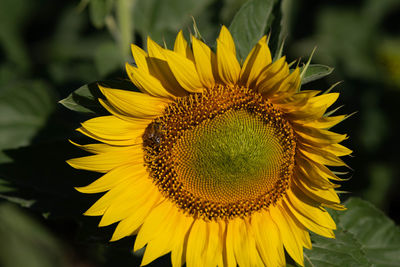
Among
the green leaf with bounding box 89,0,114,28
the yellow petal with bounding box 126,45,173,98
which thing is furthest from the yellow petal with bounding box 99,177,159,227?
the green leaf with bounding box 89,0,114,28

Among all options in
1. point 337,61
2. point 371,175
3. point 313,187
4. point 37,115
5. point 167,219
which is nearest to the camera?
point 313,187

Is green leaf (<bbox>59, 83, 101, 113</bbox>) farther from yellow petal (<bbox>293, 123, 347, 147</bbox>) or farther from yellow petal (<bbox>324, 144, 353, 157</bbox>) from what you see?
yellow petal (<bbox>324, 144, 353, 157</bbox>)

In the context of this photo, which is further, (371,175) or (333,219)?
(371,175)

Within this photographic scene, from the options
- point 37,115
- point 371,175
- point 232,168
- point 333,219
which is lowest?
point 371,175

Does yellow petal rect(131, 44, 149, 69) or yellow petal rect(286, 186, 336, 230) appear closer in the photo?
yellow petal rect(131, 44, 149, 69)

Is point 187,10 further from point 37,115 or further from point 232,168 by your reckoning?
point 232,168

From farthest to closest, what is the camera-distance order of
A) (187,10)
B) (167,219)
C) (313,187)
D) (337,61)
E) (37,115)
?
(337,61)
(187,10)
(37,115)
(167,219)
(313,187)

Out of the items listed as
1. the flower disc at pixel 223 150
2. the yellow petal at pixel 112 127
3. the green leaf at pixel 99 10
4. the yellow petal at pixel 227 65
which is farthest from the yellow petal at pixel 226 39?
the green leaf at pixel 99 10

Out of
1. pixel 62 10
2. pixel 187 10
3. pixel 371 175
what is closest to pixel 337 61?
pixel 371 175
